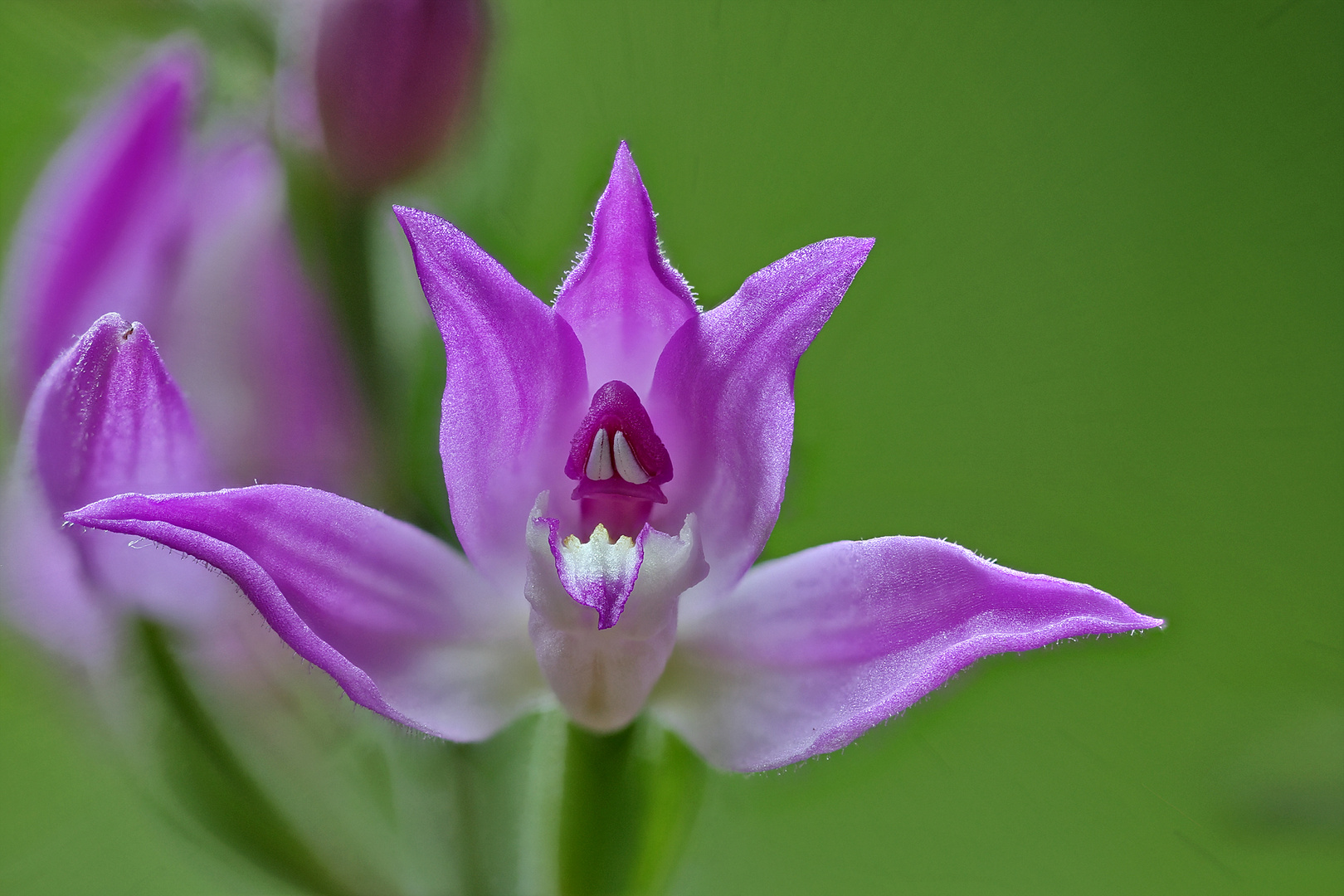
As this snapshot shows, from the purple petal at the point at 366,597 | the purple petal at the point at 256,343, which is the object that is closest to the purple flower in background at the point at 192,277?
the purple petal at the point at 256,343

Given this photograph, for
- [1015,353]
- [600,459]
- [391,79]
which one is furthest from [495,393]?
[1015,353]

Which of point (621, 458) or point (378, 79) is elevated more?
point (378, 79)

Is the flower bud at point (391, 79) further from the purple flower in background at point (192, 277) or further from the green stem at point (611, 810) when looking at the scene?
the green stem at point (611, 810)

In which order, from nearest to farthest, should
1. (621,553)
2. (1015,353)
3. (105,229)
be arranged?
1. (621,553)
2. (105,229)
3. (1015,353)

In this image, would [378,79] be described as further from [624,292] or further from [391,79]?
[624,292]

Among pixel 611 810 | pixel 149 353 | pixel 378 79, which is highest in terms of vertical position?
pixel 378 79

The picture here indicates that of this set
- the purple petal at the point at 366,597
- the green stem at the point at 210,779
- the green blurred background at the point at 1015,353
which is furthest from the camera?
the green blurred background at the point at 1015,353

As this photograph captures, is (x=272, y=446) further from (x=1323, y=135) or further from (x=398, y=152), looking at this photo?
(x=1323, y=135)
